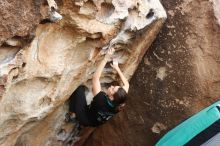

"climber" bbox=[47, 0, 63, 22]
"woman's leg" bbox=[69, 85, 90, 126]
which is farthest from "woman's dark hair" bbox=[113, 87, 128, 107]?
"climber" bbox=[47, 0, 63, 22]

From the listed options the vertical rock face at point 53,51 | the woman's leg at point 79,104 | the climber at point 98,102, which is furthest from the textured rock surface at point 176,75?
the woman's leg at point 79,104

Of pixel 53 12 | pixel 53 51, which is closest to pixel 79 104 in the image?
pixel 53 51

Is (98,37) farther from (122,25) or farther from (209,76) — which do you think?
(209,76)

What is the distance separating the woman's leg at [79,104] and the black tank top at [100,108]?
0.21 feet

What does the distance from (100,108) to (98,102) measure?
6cm

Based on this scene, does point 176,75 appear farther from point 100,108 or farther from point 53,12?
point 53,12

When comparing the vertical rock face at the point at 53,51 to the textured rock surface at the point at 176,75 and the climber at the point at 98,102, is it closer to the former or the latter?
the climber at the point at 98,102

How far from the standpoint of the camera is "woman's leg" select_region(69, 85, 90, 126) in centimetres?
409

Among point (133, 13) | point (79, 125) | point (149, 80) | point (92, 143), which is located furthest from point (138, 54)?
point (92, 143)

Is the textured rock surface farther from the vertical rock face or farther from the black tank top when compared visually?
the black tank top

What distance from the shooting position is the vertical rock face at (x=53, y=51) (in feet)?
9.86

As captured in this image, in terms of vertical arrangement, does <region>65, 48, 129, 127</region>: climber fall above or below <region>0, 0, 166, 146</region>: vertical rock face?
below

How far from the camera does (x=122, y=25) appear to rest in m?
3.97

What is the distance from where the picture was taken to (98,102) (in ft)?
12.8
